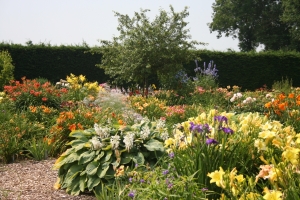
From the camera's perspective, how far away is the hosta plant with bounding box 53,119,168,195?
4.02 meters

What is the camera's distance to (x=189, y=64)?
56.9 feet

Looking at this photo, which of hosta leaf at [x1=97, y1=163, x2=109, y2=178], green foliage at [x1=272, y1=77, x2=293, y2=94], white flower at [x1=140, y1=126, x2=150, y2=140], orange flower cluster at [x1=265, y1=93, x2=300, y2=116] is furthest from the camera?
green foliage at [x1=272, y1=77, x2=293, y2=94]

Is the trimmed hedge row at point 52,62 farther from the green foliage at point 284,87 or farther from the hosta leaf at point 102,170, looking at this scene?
the hosta leaf at point 102,170

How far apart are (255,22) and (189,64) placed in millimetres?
15398

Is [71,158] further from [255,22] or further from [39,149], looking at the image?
[255,22]

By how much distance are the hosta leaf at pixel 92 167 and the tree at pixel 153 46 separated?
8.30 m

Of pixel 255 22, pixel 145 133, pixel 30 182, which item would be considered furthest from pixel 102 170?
pixel 255 22

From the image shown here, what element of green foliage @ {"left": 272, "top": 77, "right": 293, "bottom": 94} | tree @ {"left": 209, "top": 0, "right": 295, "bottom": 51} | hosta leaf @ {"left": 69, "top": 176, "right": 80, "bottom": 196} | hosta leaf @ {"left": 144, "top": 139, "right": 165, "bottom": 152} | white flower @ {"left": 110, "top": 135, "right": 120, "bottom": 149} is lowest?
hosta leaf @ {"left": 69, "top": 176, "right": 80, "bottom": 196}

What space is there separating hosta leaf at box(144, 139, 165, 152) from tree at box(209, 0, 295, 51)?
1044 inches

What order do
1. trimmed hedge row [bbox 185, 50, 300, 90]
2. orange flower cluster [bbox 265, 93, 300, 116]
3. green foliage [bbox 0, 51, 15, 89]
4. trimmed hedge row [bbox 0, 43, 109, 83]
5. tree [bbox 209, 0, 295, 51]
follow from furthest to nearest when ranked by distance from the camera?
tree [bbox 209, 0, 295, 51] < trimmed hedge row [bbox 185, 50, 300, 90] < trimmed hedge row [bbox 0, 43, 109, 83] < green foliage [bbox 0, 51, 15, 89] < orange flower cluster [bbox 265, 93, 300, 116]

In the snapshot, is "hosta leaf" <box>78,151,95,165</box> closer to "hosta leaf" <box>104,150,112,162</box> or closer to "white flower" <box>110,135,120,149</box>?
"hosta leaf" <box>104,150,112,162</box>

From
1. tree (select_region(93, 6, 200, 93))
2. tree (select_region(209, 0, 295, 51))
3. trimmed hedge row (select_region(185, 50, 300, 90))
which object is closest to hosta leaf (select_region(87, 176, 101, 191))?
tree (select_region(93, 6, 200, 93))

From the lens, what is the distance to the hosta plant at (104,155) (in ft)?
13.2

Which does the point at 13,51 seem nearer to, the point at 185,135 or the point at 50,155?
the point at 50,155
